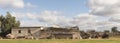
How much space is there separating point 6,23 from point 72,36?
2733cm

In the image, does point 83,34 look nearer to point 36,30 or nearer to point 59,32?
point 59,32

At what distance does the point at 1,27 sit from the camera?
93.8 meters

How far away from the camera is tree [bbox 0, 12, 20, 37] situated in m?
92.9

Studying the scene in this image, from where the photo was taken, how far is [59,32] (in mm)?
81125

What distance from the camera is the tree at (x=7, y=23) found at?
3657 inches

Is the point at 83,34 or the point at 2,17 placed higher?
the point at 2,17

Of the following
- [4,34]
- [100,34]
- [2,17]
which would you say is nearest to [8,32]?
[4,34]

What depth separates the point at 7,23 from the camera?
95.2m

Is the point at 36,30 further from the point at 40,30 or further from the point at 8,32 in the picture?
the point at 8,32

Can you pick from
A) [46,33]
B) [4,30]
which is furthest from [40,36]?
[4,30]

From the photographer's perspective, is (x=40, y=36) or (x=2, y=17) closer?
(x=40, y=36)

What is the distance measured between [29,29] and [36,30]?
2.71 meters

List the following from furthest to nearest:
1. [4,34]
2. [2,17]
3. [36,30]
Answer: [2,17], [4,34], [36,30]

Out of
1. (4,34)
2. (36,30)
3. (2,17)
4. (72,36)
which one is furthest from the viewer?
(2,17)
